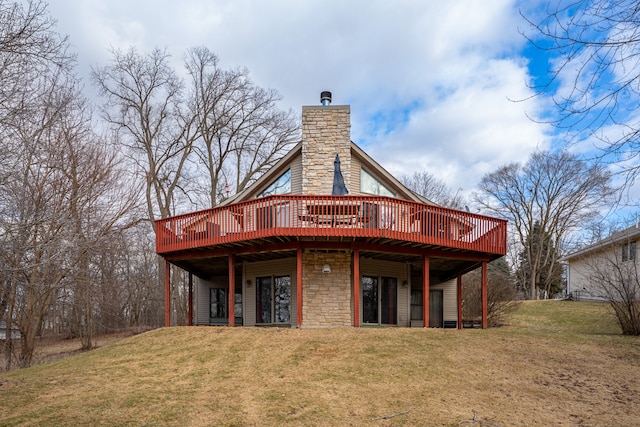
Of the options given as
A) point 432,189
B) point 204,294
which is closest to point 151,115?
point 204,294

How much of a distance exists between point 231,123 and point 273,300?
644 inches

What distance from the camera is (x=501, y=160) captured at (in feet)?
112

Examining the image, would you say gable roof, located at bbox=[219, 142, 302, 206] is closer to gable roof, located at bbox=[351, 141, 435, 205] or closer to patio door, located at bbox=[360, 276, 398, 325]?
gable roof, located at bbox=[351, 141, 435, 205]

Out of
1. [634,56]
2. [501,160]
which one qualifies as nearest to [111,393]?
[634,56]

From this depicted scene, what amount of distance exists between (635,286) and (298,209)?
34.6ft

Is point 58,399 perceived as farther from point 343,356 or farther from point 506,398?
point 506,398

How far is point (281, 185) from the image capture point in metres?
16.8

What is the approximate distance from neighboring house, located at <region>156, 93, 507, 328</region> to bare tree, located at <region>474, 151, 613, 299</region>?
723 inches

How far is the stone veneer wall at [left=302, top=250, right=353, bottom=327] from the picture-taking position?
13539 mm

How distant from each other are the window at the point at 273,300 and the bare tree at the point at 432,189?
2374cm

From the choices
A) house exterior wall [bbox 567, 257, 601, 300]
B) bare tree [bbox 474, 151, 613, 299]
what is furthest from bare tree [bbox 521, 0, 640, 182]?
bare tree [bbox 474, 151, 613, 299]

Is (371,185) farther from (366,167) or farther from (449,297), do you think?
(449,297)

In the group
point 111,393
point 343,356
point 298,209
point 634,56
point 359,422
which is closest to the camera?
point 634,56

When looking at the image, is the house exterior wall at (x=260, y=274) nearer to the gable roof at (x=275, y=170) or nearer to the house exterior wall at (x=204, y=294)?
the gable roof at (x=275, y=170)
